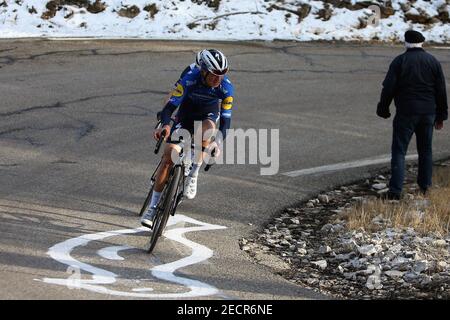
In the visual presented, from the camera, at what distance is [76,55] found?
1730cm

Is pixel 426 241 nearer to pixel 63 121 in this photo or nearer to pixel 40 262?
pixel 40 262

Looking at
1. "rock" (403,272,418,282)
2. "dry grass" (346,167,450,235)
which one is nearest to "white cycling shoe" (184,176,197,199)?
"dry grass" (346,167,450,235)

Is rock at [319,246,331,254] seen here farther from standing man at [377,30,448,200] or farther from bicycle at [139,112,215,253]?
standing man at [377,30,448,200]

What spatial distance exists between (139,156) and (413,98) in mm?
3635

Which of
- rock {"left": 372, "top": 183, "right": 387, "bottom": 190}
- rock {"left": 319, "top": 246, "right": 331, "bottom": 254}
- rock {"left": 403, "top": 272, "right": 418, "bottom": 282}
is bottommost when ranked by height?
rock {"left": 372, "top": 183, "right": 387, "bottom": 190}

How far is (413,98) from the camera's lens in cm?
1000

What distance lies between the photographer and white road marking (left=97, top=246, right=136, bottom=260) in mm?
7770

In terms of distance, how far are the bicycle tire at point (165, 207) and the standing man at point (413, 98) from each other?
9.29 feet

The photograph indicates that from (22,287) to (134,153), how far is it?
5.04 meters

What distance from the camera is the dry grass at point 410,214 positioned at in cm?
877

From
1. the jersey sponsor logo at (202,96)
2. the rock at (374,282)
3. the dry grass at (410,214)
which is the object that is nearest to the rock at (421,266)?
the rock at (374,282)

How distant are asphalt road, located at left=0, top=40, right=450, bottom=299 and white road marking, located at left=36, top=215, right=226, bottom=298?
25 mm

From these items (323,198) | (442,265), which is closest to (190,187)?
(323,198)
